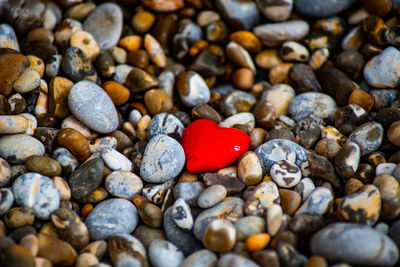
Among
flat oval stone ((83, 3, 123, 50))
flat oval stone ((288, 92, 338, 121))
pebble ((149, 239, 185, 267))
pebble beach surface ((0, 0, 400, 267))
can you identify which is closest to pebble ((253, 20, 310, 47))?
pebble beach surface ((0, 0, 400, 267))

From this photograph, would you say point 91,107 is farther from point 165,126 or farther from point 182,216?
point 182,216

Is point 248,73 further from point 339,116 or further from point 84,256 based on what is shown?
point 84,256

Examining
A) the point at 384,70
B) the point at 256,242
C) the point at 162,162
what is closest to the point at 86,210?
the point at 162,162

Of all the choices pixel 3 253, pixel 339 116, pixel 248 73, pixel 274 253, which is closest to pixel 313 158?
pixel 339 116

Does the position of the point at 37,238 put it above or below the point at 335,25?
below

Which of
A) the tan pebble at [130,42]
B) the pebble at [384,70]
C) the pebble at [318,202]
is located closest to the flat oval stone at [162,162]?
the pebble at [318,202]

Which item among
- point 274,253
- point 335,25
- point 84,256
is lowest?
point 84,256

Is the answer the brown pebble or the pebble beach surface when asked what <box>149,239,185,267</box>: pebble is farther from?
the brown pebble
